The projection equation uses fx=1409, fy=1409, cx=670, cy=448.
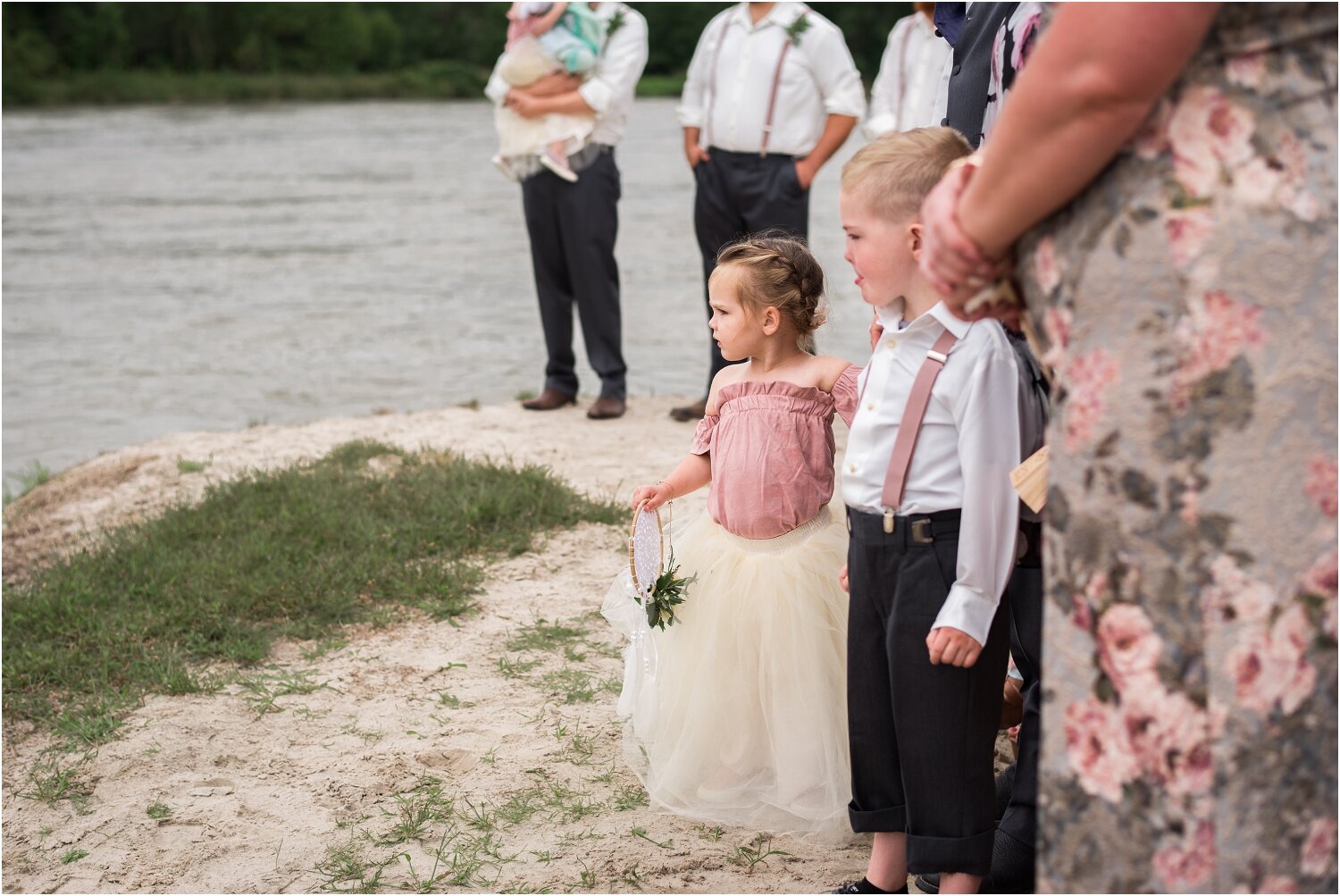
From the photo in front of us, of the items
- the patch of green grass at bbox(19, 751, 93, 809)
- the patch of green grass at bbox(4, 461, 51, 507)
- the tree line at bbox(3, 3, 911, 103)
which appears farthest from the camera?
the tree line at bbox(3, 3, 911, 103)

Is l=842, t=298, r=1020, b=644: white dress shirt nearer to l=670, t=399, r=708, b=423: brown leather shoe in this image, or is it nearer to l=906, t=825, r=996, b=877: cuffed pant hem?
l=906, t=825, r=996, b=877: cuffed pant hem

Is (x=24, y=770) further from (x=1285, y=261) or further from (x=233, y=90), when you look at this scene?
(x=233, y=90)

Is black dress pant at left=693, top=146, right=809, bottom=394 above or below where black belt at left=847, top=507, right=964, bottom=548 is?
above

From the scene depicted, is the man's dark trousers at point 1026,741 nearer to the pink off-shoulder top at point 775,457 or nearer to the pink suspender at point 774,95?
the pink off-shoulder top at point 775,457

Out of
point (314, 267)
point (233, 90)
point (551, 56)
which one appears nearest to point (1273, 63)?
point (551, 56)

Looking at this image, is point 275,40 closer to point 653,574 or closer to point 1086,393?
point 653,574

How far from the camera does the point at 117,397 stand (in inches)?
338

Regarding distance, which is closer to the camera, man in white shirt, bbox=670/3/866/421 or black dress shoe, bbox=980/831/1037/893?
black dress shoe, bbox=980/831/1037/893

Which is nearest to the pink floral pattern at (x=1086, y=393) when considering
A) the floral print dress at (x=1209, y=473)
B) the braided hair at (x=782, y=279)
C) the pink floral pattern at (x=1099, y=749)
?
the floral print dress at (x=1209, y=473)

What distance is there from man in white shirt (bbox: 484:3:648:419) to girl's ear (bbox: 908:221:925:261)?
15.0ft

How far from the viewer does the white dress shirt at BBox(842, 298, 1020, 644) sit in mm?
2215

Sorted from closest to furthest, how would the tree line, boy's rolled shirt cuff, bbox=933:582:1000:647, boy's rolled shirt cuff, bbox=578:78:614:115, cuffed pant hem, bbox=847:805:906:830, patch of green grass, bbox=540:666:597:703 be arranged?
boy's rolled shirt cuff, bbox=933:582:1000:647 → cuffed pant hem, bbox=847:805:906:830 → patch of green grass, bbox=540:666:597:703 → boy's rolled shirt cuff, bbox=578:78:614:115 → the tree line

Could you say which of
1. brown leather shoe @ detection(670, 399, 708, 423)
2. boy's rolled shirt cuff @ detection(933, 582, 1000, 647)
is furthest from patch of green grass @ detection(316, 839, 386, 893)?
brown leather shoe @ detection(670, 399, 708, 423)

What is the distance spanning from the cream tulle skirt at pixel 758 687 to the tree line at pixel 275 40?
34.4 metres
